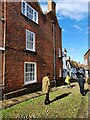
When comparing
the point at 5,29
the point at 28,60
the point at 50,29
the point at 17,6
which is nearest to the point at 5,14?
the point at 5,29

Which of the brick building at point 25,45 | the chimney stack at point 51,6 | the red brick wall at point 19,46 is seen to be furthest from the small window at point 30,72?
the chimney stack at point 51,6

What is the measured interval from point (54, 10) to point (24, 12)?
9.79 meters

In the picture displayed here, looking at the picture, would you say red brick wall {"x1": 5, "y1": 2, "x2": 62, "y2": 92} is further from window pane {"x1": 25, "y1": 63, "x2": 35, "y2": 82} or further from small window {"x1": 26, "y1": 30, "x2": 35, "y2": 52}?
window pane {"x1": 25, "y1": 63, "x2": 35, "y2": 82}

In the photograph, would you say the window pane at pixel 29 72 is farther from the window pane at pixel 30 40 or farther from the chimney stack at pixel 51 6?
the chimney stack at pixel 51 6

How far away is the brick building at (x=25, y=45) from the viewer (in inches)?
466

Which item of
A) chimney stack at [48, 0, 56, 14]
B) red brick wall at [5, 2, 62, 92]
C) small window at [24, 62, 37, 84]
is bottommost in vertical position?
small window at [24, 62, 37, 84]

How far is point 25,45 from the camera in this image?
1438cm

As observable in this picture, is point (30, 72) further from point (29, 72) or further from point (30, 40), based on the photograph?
point (30, 40)

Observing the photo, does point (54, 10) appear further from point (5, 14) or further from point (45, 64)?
point (5, 14)

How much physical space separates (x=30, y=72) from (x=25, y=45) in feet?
8.00

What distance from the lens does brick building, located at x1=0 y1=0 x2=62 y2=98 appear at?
38.9 feet

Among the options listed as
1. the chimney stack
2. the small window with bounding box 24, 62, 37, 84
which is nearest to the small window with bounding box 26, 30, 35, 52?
the small window with bounding box 24, 62, 37, 84

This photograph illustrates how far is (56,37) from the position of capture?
2316 centimetres

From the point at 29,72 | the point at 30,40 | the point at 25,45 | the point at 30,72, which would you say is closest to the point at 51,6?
Result: the point at 30,40
